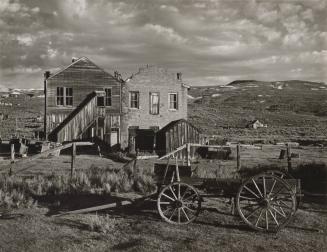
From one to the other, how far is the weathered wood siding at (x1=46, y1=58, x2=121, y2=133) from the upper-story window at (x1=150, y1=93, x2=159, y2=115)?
3053 mm

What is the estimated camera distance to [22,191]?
10883mm

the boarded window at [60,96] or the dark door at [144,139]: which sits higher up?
the boarded window at [60,96]

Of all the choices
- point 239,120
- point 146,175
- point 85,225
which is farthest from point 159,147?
point 239,120

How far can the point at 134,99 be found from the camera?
30.7 meters

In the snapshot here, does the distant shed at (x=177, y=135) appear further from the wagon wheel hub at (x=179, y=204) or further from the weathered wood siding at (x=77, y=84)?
the wagon wheel hub at (x=179, y=204)

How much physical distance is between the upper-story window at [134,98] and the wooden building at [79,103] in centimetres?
175

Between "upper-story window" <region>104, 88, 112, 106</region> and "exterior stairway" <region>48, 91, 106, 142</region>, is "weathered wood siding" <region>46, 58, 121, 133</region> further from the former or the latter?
"exterior stairway" <region>48, 91, 106, 142</region>

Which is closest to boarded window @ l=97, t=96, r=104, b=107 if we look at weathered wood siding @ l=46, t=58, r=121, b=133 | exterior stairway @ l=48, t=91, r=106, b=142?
exterior stairway @ l=48, t=91, r=106, b=142

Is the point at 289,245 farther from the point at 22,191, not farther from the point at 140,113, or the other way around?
the point at 140,113

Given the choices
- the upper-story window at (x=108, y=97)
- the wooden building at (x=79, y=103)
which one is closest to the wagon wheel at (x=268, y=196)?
the wooden building at (x=79, y=103)

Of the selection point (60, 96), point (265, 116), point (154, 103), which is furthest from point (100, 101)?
point (265, 116)

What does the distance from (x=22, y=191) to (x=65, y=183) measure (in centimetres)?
130

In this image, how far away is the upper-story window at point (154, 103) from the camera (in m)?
31.2

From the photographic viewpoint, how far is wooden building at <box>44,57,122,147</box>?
90.4ft
